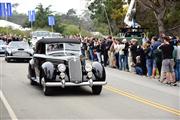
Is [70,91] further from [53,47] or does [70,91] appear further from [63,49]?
[53,47]

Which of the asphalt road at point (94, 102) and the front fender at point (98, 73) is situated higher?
the front fender at point (98, 73)

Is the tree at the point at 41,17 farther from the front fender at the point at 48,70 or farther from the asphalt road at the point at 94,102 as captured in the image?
the front fender at the point at 48,70

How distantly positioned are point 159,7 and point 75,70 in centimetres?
2546

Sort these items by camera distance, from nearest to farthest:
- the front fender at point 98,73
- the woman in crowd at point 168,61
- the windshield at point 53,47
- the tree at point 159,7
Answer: the front fender at point 98,73 → the windshield at point 53,47 → the woman in crowd at point 168,61 → the tree at point 159,7

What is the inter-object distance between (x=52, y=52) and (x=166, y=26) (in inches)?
1132

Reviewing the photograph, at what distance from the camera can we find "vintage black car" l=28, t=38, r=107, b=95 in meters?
15.4

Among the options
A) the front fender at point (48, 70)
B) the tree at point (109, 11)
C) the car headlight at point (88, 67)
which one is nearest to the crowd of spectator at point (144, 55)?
the car headlight at point (88, 67)

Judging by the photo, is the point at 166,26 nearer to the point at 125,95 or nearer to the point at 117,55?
the point at 117,55

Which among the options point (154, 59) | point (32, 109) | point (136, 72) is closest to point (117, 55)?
point (136, 72)

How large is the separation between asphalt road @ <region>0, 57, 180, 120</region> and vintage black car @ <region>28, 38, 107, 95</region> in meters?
0.40

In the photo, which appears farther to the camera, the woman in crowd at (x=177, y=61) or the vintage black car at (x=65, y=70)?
the woman in crowd at (x=177, y=61)

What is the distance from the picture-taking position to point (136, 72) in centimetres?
2447

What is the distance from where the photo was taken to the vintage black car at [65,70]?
1536 cm

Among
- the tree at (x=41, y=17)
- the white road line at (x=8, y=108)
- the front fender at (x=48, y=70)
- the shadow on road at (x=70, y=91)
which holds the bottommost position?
the shadow on road at (x=70, y=91)
